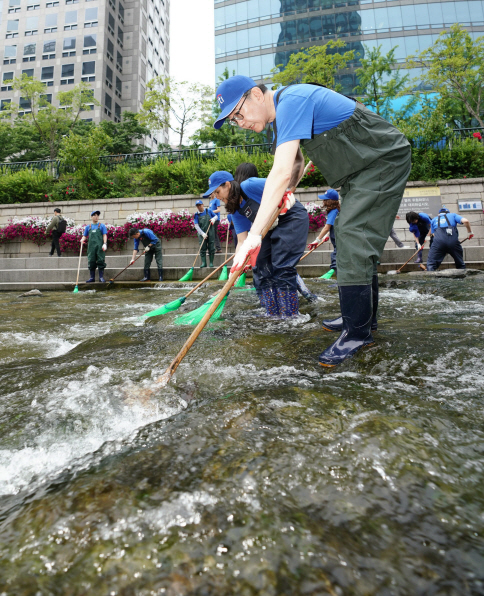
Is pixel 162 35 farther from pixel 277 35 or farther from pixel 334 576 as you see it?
pixel 334 576

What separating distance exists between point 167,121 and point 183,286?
2147cm

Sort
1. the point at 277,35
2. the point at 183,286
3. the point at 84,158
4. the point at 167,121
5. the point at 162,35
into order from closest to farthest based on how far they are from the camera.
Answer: the point at 183,286 → the point at 84,158 → the point at 167,121 → the point at 277,35 → the point at 162,35

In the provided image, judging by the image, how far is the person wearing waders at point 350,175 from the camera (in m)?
2.08

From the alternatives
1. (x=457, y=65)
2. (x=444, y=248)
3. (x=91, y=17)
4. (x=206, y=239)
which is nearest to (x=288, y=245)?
(x=444, y=248)

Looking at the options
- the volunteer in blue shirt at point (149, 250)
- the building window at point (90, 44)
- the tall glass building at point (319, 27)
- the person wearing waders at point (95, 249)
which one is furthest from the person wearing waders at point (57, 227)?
the building window at point (90, 44)

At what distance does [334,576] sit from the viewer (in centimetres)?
73

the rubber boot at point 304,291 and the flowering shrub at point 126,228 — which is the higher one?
the flowering shrub at point 126,228

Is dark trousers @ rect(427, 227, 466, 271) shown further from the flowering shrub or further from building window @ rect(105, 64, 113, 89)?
building window @ rect(105, 64, 113, 89)

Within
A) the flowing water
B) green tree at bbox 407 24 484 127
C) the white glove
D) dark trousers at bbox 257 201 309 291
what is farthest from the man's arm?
green tree at bbox 407 24 484 127

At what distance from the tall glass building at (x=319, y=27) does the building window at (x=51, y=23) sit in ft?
93.1

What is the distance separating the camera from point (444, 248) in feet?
26.5

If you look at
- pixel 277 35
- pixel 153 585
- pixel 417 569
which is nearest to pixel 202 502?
pixel 153 585

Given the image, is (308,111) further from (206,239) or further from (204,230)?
(204,230)

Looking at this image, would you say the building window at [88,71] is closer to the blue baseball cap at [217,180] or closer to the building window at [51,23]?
the building window at [51,23]
